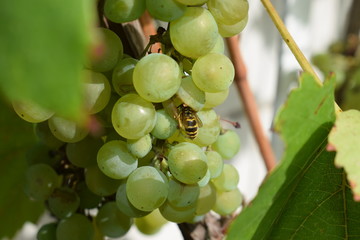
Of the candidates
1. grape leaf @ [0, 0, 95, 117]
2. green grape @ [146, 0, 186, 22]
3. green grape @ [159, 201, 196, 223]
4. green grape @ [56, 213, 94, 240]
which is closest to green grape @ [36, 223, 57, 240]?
green grape @ [56, 213, 94, 240]

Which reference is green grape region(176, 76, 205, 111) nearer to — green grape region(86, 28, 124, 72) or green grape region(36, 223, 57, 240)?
green grape region(86, 28, 124, 72)

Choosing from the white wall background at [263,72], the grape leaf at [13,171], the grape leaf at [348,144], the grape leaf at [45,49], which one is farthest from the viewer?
the white wall background at [263,72]

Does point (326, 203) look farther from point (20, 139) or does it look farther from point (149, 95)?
point (20, 139)

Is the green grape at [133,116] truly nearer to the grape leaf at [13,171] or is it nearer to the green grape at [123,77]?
the green grape at [123,77]

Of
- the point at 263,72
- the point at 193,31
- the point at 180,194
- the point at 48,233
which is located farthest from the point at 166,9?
the point at 263,72

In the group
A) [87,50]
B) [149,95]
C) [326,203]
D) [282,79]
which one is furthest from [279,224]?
[282,79]

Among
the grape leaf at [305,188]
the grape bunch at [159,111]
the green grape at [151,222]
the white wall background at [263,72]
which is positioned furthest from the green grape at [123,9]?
the white wall background at [263,72]

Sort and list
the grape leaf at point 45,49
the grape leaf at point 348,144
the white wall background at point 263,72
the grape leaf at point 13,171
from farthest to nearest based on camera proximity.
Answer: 1. the white wall background at point 263,72
2. the grape leaf at point 13,171
3. the grape leaf at point 348,144
4. the grape leaf at point 45,49
